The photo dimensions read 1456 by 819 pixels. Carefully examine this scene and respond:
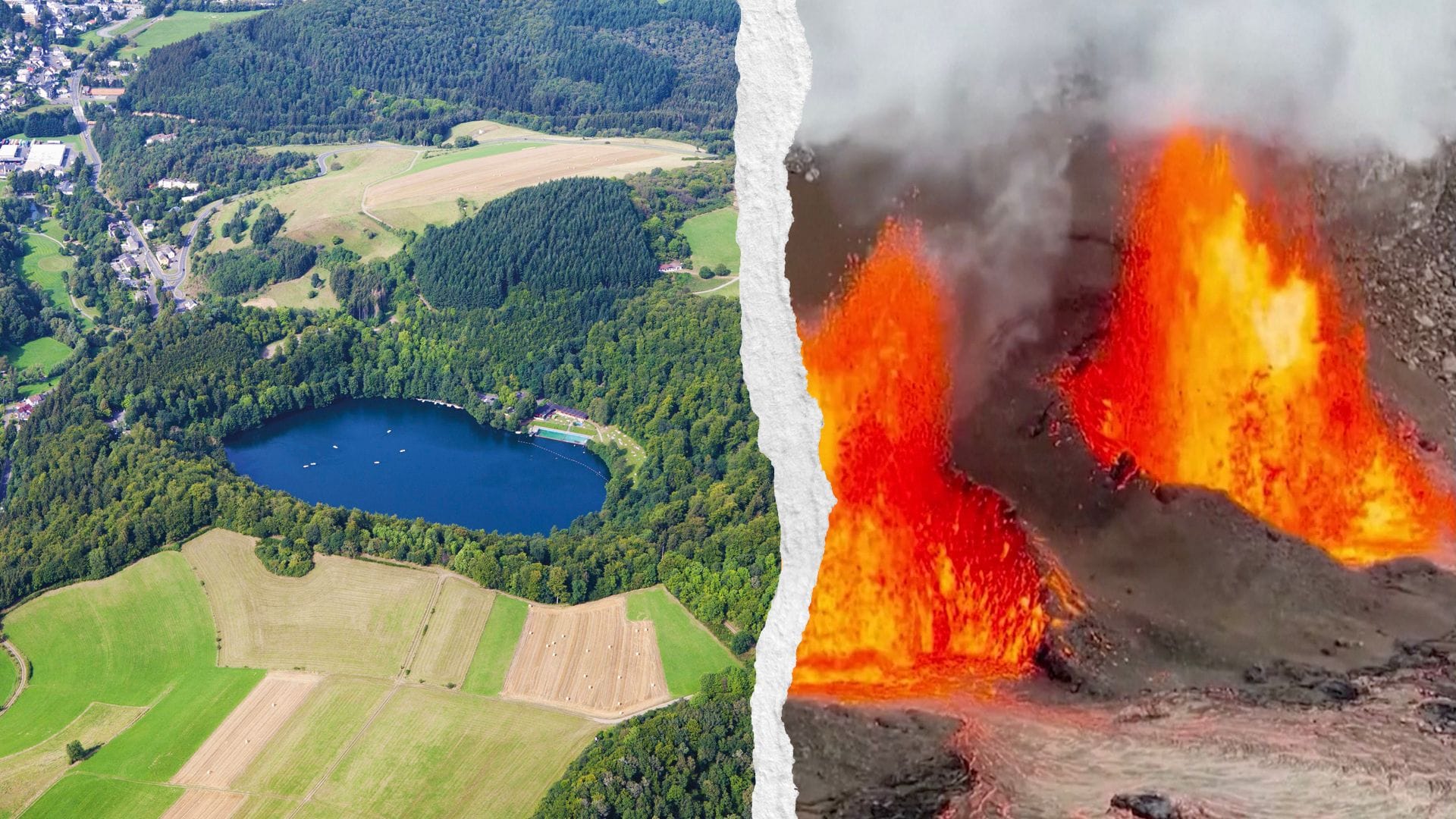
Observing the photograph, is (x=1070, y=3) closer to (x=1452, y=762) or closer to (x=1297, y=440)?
(x=1297, y=440)


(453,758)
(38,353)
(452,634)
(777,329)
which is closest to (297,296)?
(38,353)

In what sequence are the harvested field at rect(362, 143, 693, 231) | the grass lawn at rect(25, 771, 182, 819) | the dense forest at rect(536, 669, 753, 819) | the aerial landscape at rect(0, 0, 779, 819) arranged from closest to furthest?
the dense forest at rect(536, 669, 753, 819), the grass lawn at rect(25, 771, 182, 819), the aerial landscape at rect(0, 0, 779, 819), the harvested field at rect(362, 143, 693, 231)

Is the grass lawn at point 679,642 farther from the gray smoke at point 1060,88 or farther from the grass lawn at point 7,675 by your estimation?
the gray smoke at point 1060,88

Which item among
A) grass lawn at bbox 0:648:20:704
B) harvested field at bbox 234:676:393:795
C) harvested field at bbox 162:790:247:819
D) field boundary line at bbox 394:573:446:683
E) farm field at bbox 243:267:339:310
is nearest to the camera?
harvested field at bbox 162:790:247:819

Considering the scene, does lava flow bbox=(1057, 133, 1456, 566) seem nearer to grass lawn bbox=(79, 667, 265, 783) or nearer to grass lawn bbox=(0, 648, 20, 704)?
grass lawn bbox=(79, 667, 265, 783)

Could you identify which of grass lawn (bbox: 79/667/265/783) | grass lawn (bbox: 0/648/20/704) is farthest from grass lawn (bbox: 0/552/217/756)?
grass lawn (bbox: 79/667/265/783)

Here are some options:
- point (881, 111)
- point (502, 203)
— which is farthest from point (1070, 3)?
point (502, 203)

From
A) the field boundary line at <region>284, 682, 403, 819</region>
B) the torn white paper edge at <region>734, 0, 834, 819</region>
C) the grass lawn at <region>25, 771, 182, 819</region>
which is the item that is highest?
the torn white paper edge at <region>734, 0, 834, 819</region>

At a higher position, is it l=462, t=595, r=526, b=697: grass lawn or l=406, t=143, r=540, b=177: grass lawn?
l=406, t=143, r=540, b=177: grass lawn
